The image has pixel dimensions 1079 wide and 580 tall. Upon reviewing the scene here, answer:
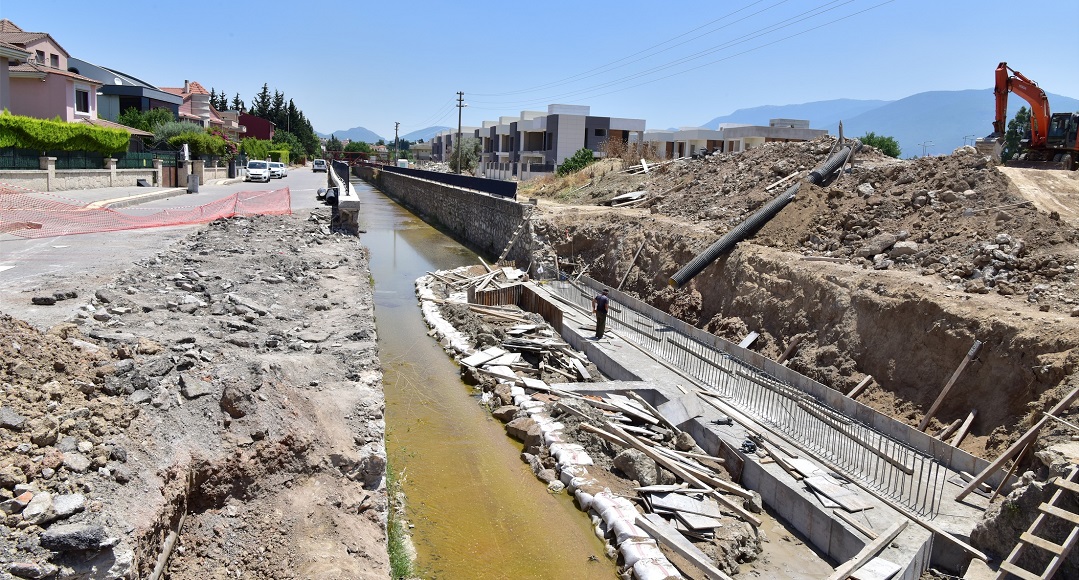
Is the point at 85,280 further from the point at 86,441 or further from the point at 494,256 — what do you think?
the point at 494,256

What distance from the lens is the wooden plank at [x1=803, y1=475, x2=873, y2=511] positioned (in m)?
8.78

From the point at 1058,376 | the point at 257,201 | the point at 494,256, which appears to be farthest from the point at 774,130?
the point at 1058,376

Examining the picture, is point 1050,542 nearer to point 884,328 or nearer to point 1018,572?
point 1018,572

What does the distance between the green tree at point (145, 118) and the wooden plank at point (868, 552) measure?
58.9 metres

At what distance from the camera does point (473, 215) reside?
1452 inches

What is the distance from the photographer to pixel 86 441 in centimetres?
664

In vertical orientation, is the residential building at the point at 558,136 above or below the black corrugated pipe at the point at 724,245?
above

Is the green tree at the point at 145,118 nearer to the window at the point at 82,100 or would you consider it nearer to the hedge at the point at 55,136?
the window at the point at 82,100

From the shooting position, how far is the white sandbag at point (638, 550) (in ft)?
27.3

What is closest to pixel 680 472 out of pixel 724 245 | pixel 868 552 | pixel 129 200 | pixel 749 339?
pixel 868 552

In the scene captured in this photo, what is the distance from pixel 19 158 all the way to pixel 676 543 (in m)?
34.2

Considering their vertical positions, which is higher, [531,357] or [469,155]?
[469,155]

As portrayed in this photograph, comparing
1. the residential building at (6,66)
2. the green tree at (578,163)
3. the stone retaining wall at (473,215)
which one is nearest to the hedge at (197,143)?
the residential building at (6,66)

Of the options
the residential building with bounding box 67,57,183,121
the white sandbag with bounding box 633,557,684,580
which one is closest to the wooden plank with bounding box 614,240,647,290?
the white sandbag with bounding box 633,557,684,580
